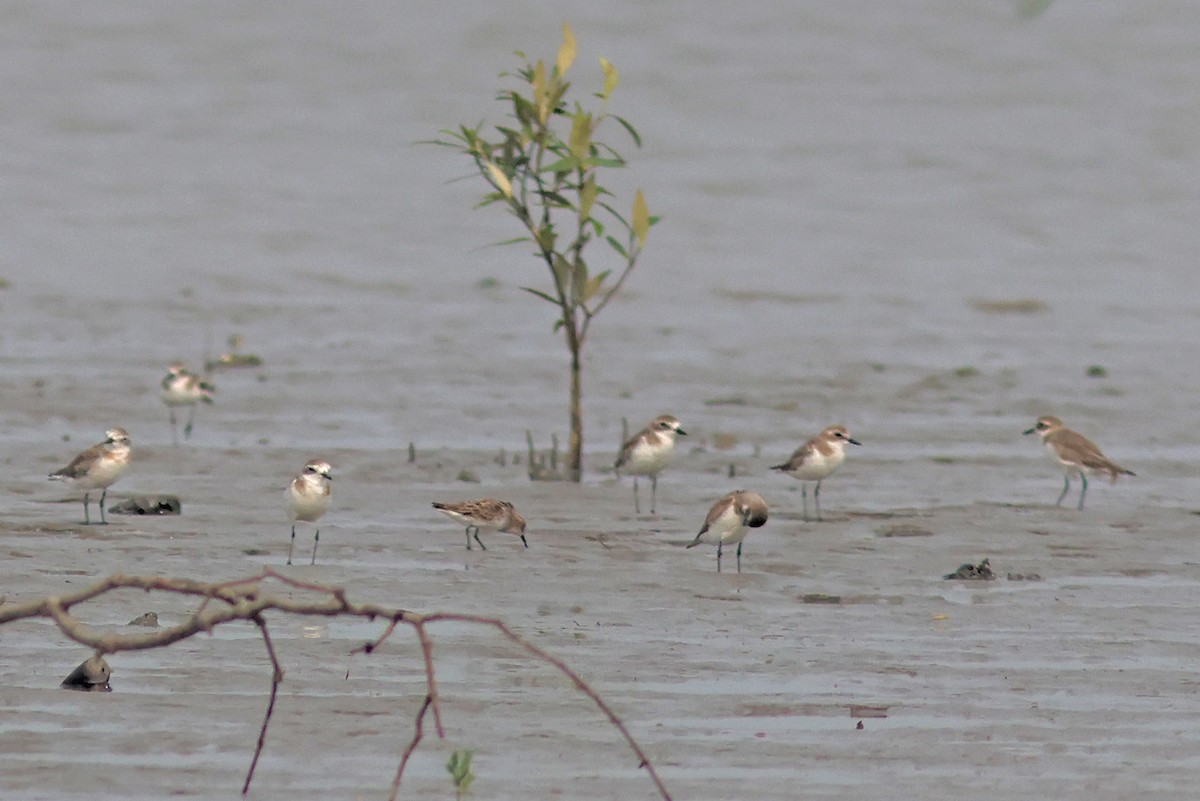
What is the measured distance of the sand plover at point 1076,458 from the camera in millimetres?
14609

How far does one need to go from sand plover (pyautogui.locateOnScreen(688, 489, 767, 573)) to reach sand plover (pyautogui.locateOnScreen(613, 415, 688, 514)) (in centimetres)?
191

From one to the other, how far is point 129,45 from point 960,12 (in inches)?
587

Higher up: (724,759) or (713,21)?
(713,21)

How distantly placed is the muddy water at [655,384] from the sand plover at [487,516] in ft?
0.42

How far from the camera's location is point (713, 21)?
3919 centimetres

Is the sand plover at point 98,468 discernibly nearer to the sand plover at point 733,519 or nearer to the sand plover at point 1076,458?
the sand plover at point 733,519

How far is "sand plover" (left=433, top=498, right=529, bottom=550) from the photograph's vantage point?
1186 centimetres

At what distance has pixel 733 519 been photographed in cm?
1164

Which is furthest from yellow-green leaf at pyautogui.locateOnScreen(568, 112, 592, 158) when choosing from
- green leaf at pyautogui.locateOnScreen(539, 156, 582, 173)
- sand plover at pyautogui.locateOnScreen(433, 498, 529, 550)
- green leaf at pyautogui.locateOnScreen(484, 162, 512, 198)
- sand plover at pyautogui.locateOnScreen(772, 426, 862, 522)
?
sand plover at pyautogui.locateOnScreen(433, 498, 529, 550)

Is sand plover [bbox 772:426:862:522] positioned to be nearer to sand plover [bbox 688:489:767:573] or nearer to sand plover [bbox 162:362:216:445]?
sand plover [bbox 688:489:767:573]

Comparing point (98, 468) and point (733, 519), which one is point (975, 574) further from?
point (98, 468)

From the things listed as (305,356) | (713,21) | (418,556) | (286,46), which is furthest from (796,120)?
(418,556)

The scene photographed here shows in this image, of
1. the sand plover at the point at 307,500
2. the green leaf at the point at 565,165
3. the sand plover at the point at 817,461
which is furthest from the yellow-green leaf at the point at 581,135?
the sand plover at the point at 307,500

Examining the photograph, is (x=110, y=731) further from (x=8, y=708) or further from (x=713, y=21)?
(x=713, y=21)
